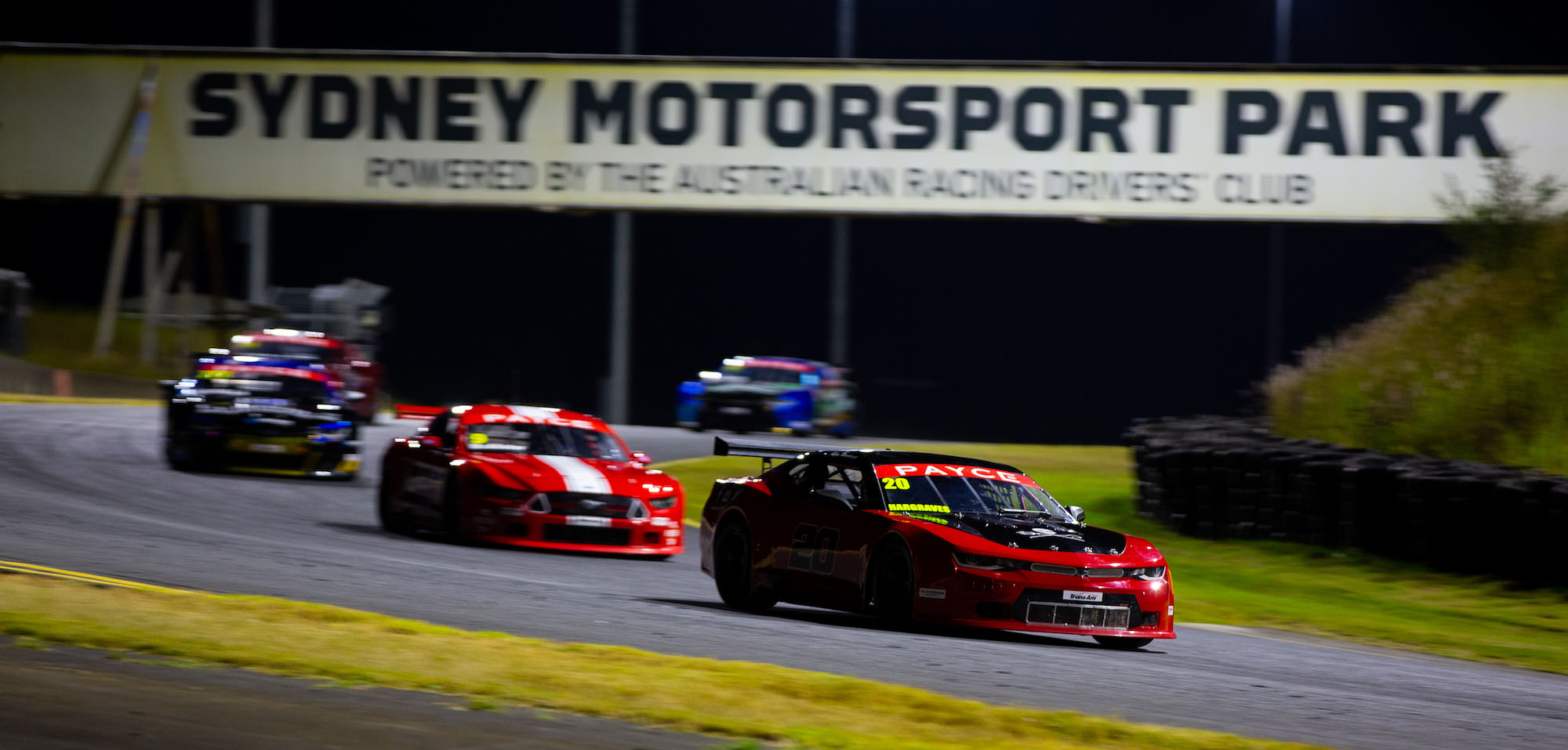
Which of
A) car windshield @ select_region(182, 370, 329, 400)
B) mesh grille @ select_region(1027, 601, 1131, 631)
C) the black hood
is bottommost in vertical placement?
mesh grille @ select_region(1027, 601, 1131, 631)

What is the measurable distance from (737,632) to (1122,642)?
242 centimetres

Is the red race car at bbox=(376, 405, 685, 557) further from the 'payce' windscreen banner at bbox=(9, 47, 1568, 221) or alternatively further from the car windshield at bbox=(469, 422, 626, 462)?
the 'payce' windscreen banner at bbox=(9, 47, 1568, 221)

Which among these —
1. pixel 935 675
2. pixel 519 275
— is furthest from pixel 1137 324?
pixel 935 675

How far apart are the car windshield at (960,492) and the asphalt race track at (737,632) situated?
0.77m

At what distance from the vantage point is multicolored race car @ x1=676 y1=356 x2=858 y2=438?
30.6 metres

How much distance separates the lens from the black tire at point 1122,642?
10789 millimetres

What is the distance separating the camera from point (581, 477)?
14.5 m

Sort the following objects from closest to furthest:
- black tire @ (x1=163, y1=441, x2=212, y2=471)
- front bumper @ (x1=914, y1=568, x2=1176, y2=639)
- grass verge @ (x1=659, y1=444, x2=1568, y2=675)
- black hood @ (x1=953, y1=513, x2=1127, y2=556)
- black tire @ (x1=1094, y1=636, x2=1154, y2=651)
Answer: front bumper @ (x1=914, y1=568, x2=1176, y2=639), black hood @ (x1=953, y1=513, x2=1127, y2=556), black tire @ (x1=1094, y1=636, x2=1154, y2=651), grass verge @ (x1=659, y1=444, x2=1568, y2=675), black tire @ (x1=163, y1=441, x2=212, y2=471)

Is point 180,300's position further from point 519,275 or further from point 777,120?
point 777,120

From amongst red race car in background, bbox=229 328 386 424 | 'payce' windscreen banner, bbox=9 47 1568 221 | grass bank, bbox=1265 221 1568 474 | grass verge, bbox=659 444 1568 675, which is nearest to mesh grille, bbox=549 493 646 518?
grass verge, bbox=659 444 1568 675

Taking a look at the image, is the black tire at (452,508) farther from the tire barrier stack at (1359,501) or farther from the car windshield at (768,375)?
the car windshield at (768,375)

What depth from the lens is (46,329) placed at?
35.5 metres

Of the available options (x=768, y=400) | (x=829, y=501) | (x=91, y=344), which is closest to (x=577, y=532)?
(x=829, y=501)

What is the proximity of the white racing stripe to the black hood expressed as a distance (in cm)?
442
